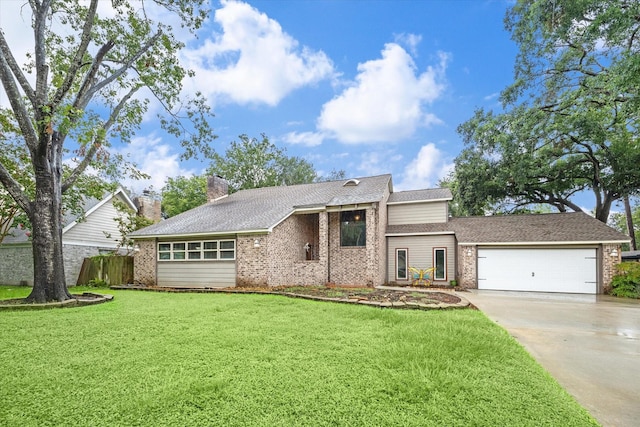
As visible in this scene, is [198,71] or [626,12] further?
[198,71]

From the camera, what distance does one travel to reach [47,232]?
8.60 meters

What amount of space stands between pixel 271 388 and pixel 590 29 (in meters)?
14.8

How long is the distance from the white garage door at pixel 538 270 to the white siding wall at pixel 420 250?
1239 mm

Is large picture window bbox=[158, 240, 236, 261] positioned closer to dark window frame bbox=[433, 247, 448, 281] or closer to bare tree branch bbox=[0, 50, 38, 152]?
bare tree branch bbox=[0, 50, 38, 152]

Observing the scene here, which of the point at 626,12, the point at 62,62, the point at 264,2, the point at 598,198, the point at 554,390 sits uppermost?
the point at 264,2

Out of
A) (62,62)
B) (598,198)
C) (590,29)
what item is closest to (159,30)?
(62,62)

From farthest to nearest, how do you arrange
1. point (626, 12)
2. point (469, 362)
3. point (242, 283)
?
point (242, 283)
point (626, 12)
point (469, 362)

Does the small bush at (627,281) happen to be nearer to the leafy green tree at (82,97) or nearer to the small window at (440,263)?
the small window at (440,263)

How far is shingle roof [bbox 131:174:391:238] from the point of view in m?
12.5

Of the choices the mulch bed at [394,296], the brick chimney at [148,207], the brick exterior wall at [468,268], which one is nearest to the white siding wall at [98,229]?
the brick chimney at [148,207]

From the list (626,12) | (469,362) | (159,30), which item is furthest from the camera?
(159,30)

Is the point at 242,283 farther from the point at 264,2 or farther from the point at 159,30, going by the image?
the point at 264,2

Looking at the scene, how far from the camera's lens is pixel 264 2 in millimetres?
12008

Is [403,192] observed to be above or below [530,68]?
below
